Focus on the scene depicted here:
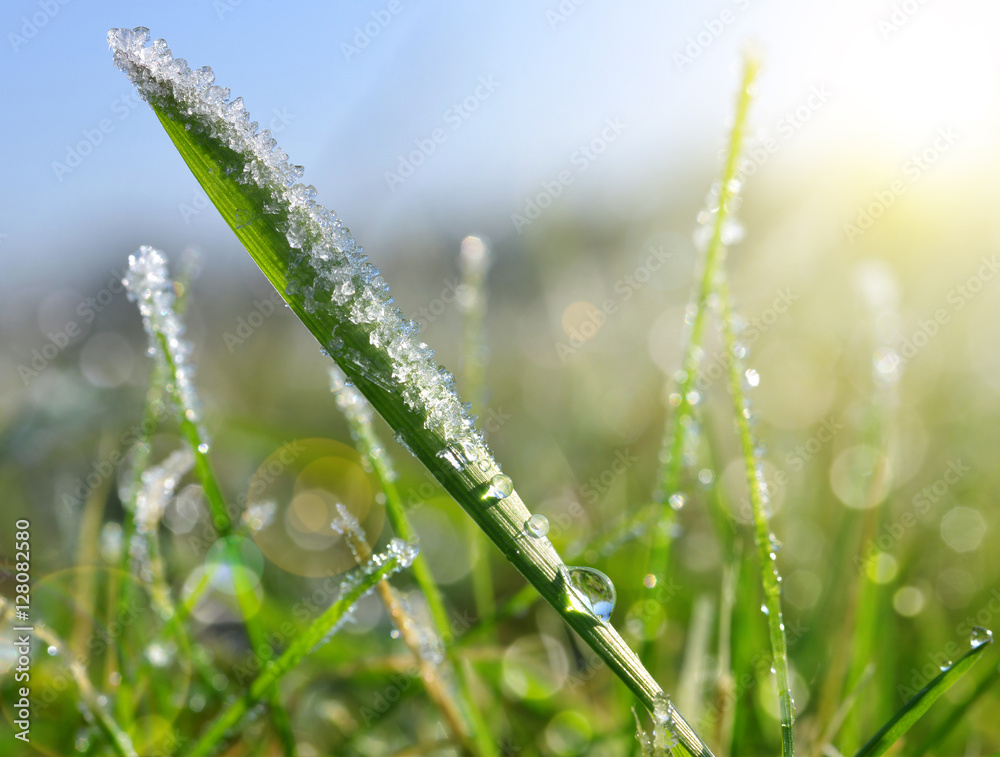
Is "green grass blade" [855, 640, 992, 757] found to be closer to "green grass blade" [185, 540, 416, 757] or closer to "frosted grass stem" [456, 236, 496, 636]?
"green grass blade" [185, 540, 416, 757]

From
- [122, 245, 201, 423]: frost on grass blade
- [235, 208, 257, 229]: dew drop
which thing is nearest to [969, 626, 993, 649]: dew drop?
[235, 208, 257, 229]: dew drop

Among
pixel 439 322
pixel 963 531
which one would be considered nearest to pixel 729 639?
pixel 963 531

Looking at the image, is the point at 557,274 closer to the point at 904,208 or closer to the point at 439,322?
the point at 439,322

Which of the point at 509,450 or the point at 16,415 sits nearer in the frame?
the point at 16,415

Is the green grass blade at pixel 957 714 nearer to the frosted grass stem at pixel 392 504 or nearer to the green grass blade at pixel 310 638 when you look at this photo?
the frosted grass stem at pixel 392 504

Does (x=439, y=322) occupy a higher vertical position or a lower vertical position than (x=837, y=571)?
higher

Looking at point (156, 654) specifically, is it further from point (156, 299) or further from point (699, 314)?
point (699, 314)
